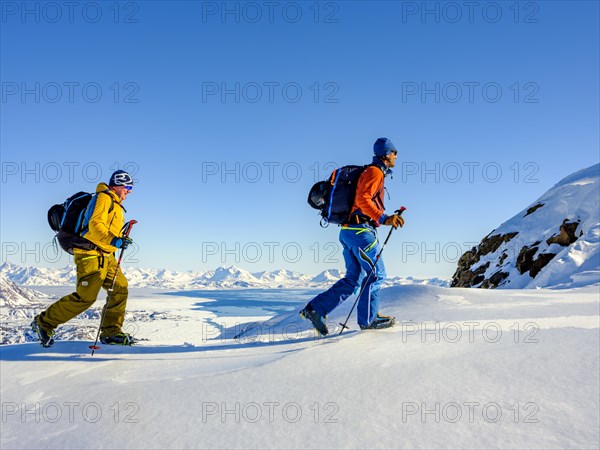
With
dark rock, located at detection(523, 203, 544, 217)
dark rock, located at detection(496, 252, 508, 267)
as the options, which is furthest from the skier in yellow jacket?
dark rock, located at detection(523, 203, 544, 217)

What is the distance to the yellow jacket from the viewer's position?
5262 mm

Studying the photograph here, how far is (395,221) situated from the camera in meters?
5.13

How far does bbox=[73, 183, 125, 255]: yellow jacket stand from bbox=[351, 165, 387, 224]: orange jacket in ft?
10.5

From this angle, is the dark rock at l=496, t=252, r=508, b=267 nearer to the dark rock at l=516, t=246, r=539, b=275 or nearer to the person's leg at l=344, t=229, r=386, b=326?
the dark rock at l=516, t=246, r=539, b=275

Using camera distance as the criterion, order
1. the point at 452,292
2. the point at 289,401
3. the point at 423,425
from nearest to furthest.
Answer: the point at 423,425 → the point at 289,401 → the point at 452,292

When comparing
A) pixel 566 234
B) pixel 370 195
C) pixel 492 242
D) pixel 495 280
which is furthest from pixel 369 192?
pixel 492 242

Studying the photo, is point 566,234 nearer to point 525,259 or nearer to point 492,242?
point 525,259

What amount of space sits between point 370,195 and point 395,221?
0.46 m

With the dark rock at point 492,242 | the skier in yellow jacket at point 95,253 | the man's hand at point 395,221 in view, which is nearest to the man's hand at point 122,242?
the skier in yellow jacket at point 95,253

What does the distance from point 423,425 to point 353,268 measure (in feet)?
10.0

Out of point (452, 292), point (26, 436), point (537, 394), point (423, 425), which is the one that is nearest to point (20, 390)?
Result: point (26, 436)

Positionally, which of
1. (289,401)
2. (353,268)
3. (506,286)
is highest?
(353,268)

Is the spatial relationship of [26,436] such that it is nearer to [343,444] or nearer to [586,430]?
[343,444]

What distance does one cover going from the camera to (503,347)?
3.65 m
